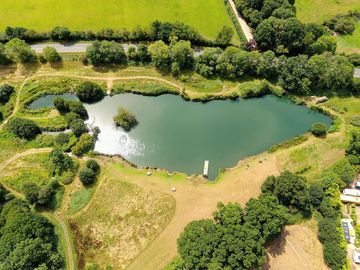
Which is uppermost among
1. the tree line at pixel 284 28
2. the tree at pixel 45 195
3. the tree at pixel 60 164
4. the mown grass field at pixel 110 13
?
the tree line at pixel 284 28

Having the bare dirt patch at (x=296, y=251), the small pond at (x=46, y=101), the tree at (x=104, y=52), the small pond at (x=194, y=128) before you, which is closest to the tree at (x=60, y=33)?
the tree at (x=104, y=52)

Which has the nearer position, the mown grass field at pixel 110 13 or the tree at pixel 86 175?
the tree at pixel 86 175

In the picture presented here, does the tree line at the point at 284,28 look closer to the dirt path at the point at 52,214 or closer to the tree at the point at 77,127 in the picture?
the tree at the point at 77,127

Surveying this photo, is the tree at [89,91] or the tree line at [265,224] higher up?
the tree at [89,91]

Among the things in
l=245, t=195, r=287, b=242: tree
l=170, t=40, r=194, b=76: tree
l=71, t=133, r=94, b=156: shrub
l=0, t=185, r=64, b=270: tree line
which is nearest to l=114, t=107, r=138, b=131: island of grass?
l=71, t=133, r=94, b=156: shrub

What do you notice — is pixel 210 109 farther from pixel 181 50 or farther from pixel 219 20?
pixel 219 20

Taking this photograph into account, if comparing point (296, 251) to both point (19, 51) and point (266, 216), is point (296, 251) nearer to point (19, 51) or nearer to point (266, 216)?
point (266, 216)

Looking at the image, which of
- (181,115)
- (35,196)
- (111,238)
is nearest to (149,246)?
(111,238)
